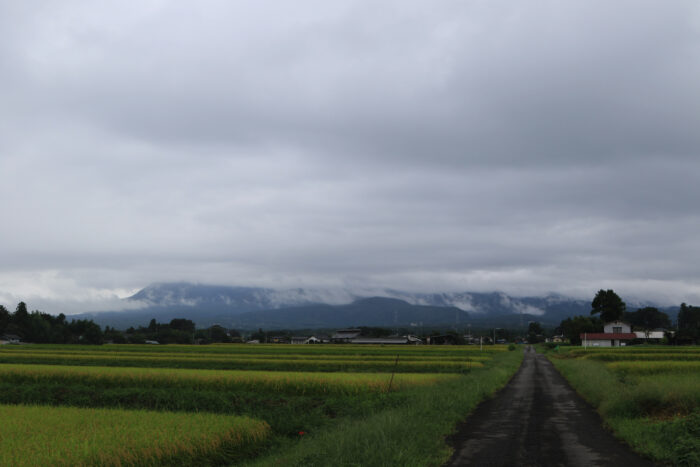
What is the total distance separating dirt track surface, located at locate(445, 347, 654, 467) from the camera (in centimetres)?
1494

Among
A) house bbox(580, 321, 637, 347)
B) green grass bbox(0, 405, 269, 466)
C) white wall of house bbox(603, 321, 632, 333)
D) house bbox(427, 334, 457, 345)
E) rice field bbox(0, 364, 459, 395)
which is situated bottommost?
house bbox(427, 334, 457, 345)

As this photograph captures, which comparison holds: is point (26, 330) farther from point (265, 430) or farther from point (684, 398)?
point (684, 398)

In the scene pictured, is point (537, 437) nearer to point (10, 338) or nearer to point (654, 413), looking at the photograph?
point (654, 413)

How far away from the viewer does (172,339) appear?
158125 millimetres

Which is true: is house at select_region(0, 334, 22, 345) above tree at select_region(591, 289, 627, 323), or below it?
below

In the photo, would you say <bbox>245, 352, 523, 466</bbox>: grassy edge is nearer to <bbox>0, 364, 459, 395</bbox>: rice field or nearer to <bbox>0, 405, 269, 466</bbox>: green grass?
<bbox>0, 405, 269, 466</bbox>: green grass

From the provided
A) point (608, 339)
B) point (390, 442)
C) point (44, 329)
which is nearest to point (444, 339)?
point (608, 339)

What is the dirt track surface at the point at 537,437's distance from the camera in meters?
14.9

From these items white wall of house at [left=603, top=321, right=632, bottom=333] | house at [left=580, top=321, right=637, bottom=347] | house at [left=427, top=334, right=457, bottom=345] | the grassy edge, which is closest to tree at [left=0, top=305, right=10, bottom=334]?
house at [left=427, top=334, right=457, bottom=345]

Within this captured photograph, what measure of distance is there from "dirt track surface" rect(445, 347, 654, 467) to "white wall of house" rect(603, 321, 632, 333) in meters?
121

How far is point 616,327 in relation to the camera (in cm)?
13612

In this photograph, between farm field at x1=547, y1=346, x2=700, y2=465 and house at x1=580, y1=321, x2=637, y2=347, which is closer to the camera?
farm field at x1=547, y1=346, x2=700, y2=465

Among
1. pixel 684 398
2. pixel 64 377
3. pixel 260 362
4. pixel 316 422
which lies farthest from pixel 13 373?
pixel 684 398

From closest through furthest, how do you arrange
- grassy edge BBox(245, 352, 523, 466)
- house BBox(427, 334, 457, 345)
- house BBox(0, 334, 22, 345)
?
grassy edge BBox(245, 352, 523, 466)
house BBox(0, 334, 22, 345)
house BBox(427, 334, 457, 345)
